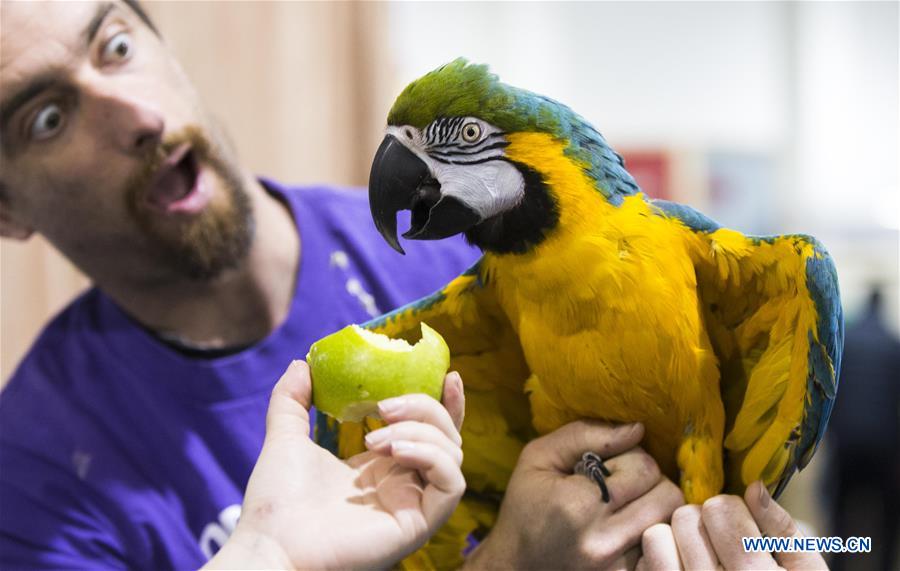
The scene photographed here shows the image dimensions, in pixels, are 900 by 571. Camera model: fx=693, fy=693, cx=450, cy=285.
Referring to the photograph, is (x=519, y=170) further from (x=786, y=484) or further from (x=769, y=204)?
(x=769, y=204)

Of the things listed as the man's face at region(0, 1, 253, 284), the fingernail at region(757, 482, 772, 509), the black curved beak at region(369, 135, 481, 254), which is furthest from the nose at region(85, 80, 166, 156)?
the fingernail at region(757, 482, 772, 509)

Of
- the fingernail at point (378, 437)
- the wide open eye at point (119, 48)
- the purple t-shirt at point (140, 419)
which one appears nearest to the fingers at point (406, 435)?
the fingernail at point (378, 437)

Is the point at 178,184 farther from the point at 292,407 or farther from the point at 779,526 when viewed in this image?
the point at 779,526

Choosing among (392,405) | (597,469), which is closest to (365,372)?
(392,405)

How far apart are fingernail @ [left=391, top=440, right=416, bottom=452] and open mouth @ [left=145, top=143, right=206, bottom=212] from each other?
1.52ft

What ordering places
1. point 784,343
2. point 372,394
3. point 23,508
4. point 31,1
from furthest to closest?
point 23,508, point 31,1, point 784,343, point 372,394

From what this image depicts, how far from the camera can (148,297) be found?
90 centimetres

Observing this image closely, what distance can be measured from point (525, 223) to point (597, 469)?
22 centimetres

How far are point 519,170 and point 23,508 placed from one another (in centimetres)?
78

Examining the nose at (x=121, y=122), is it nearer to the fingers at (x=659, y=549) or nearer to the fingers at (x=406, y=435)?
the fingers at (x=406, y=435)

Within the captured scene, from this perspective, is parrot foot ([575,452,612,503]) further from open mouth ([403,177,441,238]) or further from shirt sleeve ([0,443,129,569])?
shirt sleeve ([0,443,129,569])

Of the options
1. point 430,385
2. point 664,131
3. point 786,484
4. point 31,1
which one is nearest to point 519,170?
point 430,385

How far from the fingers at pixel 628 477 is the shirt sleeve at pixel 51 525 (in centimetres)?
63

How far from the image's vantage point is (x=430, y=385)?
470 millimetres
